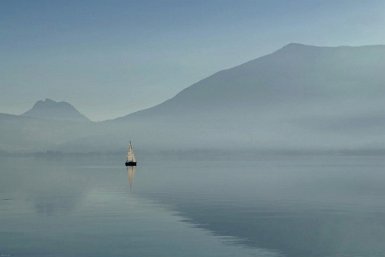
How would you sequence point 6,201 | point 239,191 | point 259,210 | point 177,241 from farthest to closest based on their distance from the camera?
point 239,191 < point 6,201 < point 259,210 < point 177,241

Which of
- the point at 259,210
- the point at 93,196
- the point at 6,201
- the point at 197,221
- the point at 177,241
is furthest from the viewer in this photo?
the point at 93,196

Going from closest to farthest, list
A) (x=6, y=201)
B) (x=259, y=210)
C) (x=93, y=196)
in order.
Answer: (x=259, y=210) < (x=6, y=201) < (x=93, y=196)

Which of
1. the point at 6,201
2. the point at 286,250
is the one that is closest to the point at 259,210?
the point at 286,250

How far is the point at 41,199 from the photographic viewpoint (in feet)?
281

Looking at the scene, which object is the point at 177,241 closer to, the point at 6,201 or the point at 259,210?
the point at 259,210

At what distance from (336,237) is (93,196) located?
4648 cm

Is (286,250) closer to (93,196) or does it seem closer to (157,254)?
(157,254)

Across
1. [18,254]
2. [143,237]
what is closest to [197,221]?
[143,237]

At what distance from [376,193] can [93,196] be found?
127 ft

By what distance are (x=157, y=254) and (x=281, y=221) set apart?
2055 cm

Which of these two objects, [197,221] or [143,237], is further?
[197,221]

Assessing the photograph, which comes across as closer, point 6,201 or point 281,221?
point 281,221

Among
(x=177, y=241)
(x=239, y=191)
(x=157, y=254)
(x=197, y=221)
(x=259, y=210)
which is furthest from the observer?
(x=239, y=191)

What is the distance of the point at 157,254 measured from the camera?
43156 millimetres
